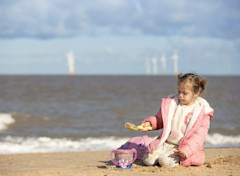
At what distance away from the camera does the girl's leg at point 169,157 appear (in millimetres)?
4637

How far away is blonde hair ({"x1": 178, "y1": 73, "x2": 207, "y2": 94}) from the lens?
4469mm

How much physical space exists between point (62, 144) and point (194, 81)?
489cm

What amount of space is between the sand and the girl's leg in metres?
0.08

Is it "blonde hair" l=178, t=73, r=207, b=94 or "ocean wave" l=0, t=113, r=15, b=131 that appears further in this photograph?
"ocean wave" l=0, t=113, r=15, b=131

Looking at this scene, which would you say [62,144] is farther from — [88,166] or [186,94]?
[186,94]

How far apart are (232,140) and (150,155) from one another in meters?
5.69

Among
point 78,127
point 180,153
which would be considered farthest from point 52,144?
point 180,153

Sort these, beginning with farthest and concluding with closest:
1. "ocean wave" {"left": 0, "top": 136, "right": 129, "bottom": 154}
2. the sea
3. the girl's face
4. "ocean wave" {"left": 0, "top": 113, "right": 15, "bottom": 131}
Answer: "ocean wave" {"left": 0, "top": 113, "right": 15, "bottom": 131} → the sea → "ocean wave" {"left": 0, "top": 136, "right": 129, "bottom": 154} → the girl's face

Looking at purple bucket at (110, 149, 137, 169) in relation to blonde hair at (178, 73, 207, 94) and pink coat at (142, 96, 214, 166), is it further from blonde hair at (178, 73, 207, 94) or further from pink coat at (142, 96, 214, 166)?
blonde hair at (178, 73, 207, 94)

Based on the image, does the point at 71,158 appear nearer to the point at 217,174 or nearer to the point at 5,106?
the point at 217,174

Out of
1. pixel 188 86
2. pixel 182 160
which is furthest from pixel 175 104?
pixel 182 160

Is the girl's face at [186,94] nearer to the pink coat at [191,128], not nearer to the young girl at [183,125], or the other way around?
the young girl at [183,125]

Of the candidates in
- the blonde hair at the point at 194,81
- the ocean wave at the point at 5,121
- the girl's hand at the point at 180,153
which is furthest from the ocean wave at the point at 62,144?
the blonde hair at the point at 194,81

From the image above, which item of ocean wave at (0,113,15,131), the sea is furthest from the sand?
ocean wave at (0,113,15,131)
